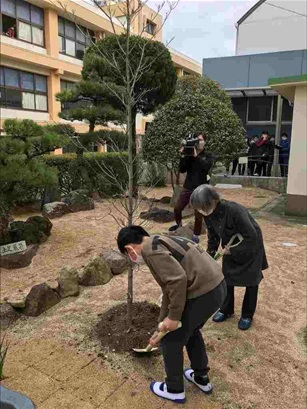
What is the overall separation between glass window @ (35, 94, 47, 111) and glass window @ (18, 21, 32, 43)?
2384 mm

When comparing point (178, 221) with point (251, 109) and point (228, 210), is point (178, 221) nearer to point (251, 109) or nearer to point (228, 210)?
point (228, 210)

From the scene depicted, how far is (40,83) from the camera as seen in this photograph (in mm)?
16297

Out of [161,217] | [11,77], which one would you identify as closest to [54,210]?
[161,217]

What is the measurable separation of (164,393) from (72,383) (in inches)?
23.8

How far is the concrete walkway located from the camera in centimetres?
211

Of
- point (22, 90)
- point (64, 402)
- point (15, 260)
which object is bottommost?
point (64, 402)

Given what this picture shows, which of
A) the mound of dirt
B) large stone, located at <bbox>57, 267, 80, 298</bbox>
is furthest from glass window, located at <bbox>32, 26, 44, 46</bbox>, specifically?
the mound of dirt

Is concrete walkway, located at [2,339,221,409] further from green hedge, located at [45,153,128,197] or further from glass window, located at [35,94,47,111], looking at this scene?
glass window, located at [35,94,47,111]

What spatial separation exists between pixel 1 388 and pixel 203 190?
65.5 inches

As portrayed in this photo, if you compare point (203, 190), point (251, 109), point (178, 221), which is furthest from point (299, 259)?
point (251, 109)

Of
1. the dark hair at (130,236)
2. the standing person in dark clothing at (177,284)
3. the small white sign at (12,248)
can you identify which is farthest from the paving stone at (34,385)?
the small white sign at (12,248)

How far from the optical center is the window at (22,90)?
575 inches

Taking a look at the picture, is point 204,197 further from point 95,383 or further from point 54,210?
point 54,210

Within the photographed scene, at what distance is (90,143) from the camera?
8133mm
